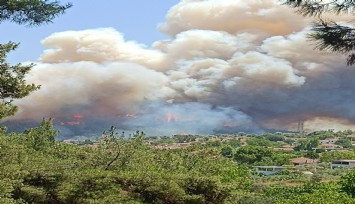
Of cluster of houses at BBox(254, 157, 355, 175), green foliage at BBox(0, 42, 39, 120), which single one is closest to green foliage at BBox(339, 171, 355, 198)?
green foliage at BBox(0, 42, 39, 120)

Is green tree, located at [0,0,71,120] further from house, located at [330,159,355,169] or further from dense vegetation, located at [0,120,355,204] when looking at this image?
house, located at [330,159,355,169]

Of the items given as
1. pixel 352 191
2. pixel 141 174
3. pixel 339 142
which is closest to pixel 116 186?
pixel 141 174

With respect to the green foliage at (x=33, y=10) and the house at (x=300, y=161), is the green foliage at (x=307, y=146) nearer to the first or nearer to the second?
the house at (x=300, y=161)

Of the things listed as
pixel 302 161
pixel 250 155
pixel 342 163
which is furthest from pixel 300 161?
pixel 250 155

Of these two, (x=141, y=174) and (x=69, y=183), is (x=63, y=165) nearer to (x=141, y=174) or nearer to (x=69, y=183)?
(x=69, y=183)

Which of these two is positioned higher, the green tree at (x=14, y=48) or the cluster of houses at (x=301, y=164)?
the green tree at (x=14, y=48)

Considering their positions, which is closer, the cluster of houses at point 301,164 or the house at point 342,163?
the cluster of houses at point 301,164

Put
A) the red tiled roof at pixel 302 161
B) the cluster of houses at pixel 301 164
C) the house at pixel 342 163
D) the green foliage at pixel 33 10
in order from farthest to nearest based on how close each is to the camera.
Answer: the red tiled roof at pixel 302 161
the house at pixel 342 163
the cluster of houses at pixel 301 164
the green foliage at pixel 33 10

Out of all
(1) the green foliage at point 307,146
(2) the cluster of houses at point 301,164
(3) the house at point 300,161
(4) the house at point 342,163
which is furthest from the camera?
(1) the green foliage at point 307,146

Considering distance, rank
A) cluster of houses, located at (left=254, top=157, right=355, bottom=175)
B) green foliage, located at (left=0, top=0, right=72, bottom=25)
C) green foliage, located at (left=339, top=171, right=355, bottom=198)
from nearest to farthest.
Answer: green foliage, located at (left=0, top=0, right=72, bottom=25) → green foliage, located at (left=339, top=171, right=355, bottom=198) → cluster of houses, located at (left=254, top=157, right=355, bottom=175)

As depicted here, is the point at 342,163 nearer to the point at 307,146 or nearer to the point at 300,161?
the point at 300,161

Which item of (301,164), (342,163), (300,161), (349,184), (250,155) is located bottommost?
(349,184)

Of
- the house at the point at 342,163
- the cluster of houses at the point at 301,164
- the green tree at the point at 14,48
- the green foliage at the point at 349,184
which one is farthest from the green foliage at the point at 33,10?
the house at the point at 342,163

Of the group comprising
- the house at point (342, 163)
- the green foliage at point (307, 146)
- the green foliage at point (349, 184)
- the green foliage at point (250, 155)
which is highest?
the green foliage at point (307, 146)
